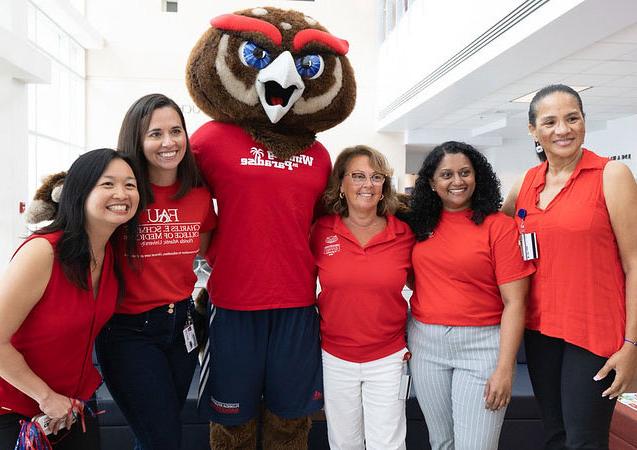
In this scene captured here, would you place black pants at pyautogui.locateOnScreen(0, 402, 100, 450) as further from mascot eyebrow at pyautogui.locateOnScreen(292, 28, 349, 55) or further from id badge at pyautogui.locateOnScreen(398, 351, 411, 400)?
mascot eyebrow at pyautogui.locateOnScreen(292, 28, 349, 55)

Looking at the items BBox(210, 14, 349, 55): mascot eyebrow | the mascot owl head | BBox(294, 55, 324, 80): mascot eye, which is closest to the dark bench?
the mascot owl head

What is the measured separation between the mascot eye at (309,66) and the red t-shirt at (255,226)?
34 centimetres

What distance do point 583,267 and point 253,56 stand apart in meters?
1.36

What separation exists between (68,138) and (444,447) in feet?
34.3

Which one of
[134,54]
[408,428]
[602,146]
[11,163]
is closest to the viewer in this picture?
[408,428]

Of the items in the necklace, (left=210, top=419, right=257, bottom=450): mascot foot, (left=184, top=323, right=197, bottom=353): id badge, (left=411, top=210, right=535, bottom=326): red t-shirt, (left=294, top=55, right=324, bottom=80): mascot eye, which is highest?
(left=294, top=55, right=324, bottom=80): mascot eye

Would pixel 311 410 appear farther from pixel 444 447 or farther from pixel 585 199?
pixel 585 199

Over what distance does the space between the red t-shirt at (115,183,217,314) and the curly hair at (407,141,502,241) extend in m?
0.82

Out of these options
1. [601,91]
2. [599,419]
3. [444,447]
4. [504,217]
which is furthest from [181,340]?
[601,91]

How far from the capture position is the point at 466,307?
1.74 m

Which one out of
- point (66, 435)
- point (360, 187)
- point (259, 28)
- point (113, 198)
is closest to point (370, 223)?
point (360, 187)

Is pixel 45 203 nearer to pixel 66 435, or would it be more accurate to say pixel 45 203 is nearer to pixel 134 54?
pixel 66 435

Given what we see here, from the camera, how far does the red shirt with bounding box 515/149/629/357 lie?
1549 mm

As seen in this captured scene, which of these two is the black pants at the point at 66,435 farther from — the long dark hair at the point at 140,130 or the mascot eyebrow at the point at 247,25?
the mascot eyebrow at the point at 247,25
